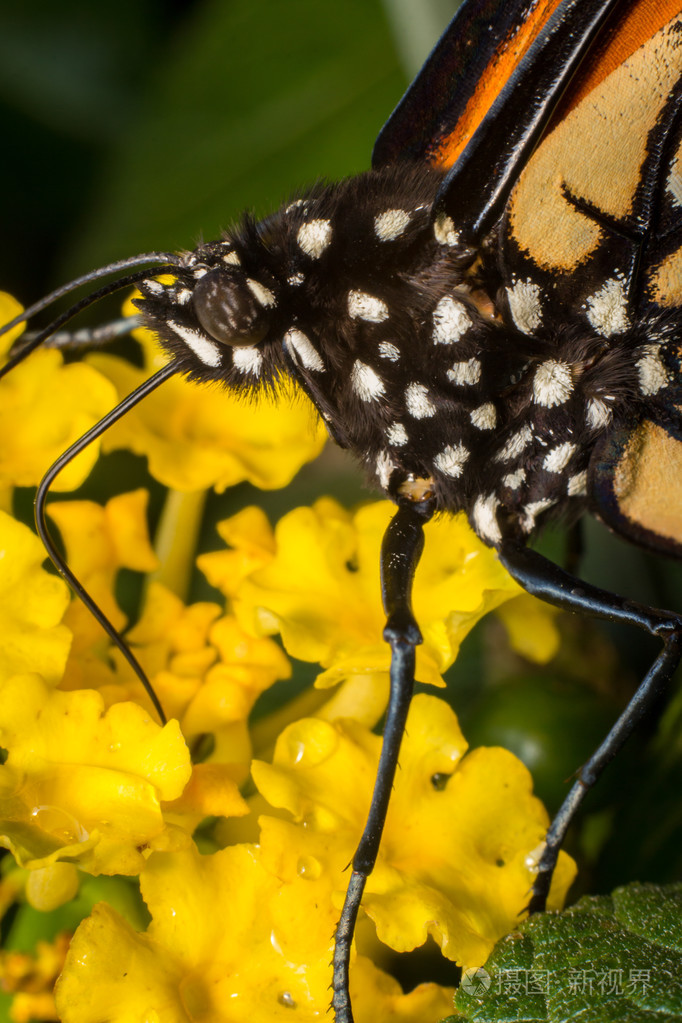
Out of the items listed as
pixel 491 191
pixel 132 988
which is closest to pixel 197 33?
pixel 491 191

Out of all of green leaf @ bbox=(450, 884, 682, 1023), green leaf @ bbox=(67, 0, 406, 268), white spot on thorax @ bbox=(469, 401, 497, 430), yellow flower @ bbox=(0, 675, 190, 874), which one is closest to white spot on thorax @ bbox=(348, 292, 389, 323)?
white spot on thorax @ bbox=(469, 401, 497, 430)

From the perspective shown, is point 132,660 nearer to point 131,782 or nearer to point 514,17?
point 131,782

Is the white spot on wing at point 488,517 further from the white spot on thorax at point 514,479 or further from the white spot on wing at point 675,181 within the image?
the white spot on wing at point 675,181

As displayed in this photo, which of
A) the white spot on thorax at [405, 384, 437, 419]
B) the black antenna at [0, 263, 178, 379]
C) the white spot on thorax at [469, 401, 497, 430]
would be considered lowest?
the white spot on thorax at [469, 401, 497, 430]

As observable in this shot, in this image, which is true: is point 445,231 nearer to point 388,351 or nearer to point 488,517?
point 388,351

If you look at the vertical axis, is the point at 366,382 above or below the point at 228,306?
below

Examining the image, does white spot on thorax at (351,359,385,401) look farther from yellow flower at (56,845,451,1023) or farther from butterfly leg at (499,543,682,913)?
yellow flower at (56,845,451,1023)

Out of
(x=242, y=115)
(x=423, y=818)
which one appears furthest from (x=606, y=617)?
(x=242, y=115)
